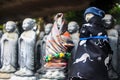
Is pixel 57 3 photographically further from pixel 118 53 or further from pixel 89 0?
pixel 118 53

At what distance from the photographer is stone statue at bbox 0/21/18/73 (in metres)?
4.73

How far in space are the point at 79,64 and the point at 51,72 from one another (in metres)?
0.42

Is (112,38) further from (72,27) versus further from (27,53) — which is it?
(27,53)

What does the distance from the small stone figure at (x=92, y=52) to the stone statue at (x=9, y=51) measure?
822 mm

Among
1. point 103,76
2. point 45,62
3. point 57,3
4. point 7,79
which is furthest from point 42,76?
point 57,3

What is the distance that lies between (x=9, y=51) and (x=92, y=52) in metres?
1.10

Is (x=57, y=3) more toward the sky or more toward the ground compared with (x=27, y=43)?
more toward the sky

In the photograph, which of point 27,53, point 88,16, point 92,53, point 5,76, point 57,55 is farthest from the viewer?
point 5,76

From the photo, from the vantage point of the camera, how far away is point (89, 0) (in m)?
6.65

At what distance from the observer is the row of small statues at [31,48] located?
14.6 feet

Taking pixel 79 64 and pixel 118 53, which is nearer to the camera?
pixel 79 64

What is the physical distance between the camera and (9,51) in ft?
15.6

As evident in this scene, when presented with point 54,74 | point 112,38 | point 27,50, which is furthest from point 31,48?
point 112,38

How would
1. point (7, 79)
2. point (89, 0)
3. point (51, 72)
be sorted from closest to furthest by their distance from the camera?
point (51, 72)
point (7, 79)
point (89, 0)
